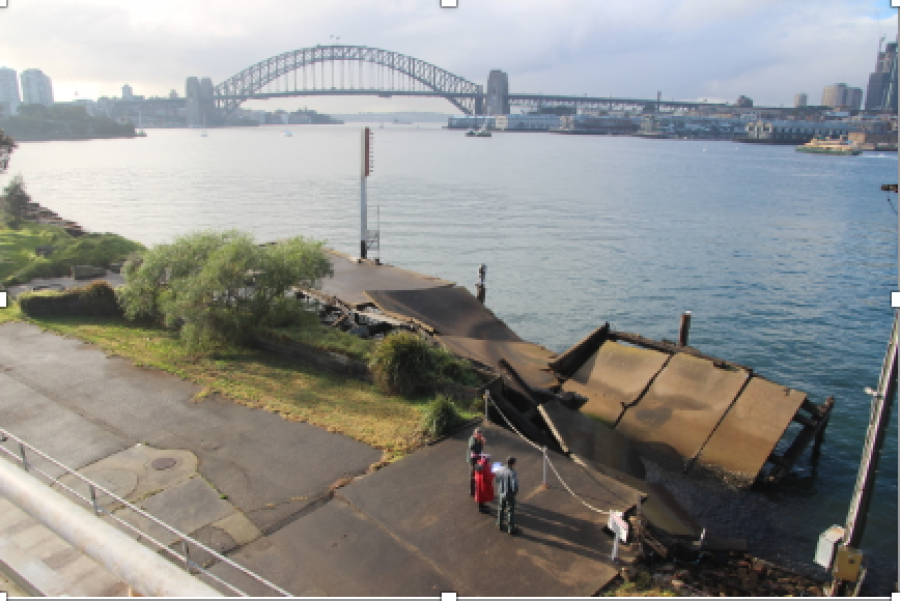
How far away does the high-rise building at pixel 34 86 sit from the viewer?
551ft

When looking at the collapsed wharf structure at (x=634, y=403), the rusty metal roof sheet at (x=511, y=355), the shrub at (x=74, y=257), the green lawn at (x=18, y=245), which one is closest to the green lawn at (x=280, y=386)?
the collapsed wharf structure at (x=634, y=403)

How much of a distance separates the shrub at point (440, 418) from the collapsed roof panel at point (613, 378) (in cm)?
572

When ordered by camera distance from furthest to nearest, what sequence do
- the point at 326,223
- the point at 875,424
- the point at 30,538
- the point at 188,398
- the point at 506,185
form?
the point at 506,185 < the point at 326,223 < the point at 188,398 < the point at 875,424 < the point at 30,538

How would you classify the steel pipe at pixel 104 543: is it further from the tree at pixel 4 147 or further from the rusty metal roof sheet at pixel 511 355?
the tree at pixel 4 147

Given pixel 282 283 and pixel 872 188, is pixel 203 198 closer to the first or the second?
pixel 282 283

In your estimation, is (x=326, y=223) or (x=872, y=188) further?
(x=872, y=188)

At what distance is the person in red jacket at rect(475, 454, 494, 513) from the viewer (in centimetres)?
1112

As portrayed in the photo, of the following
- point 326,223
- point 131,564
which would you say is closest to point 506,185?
point 326,223

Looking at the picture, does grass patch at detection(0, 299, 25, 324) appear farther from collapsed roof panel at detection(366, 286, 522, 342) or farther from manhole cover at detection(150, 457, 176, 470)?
manhole cover at detection(150, 457, 176, 470)

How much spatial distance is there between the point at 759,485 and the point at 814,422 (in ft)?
9.68

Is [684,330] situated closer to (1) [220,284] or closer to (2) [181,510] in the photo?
(1) [220,284]

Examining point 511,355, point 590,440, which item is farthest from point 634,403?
point 511,355

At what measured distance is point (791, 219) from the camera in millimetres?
64688

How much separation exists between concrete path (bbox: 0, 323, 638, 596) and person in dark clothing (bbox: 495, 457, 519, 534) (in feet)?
0.75
